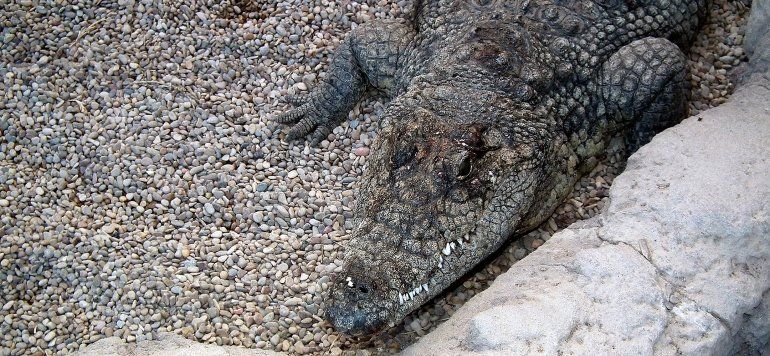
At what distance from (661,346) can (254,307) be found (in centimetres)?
205

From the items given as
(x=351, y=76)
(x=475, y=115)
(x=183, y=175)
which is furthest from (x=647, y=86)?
(x=183, y=175)

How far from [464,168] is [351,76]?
1.49m

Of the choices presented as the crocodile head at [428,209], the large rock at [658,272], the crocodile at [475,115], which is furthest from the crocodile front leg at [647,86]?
the crocodile head at [428,209]

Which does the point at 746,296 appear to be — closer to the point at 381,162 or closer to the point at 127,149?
the point at 381,162

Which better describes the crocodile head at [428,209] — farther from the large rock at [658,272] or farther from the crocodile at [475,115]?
the large rock at [658,272]

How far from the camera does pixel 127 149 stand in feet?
15.3

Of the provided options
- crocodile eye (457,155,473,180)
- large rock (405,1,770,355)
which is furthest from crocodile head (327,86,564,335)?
large rock (405,1,770,355)

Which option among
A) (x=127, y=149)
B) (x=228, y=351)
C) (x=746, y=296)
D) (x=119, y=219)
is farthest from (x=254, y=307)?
(x=746, y=296)

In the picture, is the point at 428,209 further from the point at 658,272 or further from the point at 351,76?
the point at 351,76

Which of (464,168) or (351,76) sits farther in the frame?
(351,76)

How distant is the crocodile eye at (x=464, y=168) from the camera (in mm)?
3617

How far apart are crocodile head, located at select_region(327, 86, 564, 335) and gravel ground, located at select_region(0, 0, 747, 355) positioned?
42 cm

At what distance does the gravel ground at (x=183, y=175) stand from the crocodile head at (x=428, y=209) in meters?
0.42

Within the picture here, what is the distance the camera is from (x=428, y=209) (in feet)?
11.8
